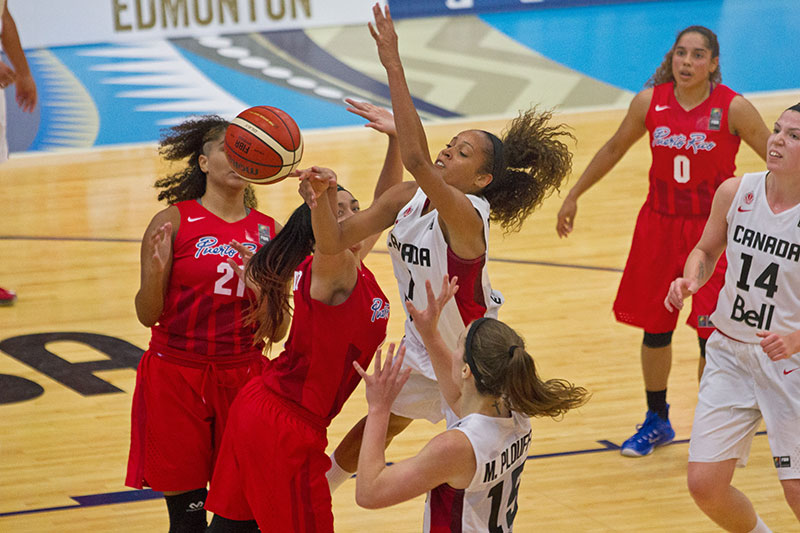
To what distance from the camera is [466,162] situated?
4496mm

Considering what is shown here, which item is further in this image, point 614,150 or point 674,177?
point 614,150

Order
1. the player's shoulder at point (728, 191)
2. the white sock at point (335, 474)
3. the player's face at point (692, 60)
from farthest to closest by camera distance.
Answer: the player's face at point (692, 60)
the white sock at point (335, 474)
the player's shoulder at point (728, 191)

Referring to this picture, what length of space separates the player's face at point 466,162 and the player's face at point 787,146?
3.55 ft

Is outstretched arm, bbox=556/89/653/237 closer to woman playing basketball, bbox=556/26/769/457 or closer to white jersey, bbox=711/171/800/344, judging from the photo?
woman playing basketball, bbox=556/26/769/457

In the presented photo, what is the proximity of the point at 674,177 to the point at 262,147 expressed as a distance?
2713 millimetres

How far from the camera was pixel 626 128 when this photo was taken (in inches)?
256

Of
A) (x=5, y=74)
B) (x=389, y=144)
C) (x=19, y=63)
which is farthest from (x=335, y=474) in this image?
(x=19, y=63)

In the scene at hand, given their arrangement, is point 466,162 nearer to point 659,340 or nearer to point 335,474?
point 335,474

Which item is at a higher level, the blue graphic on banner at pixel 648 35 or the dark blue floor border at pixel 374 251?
the blue graphic on banner at pixel 648 35

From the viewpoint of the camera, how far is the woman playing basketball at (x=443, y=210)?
13.3 ft

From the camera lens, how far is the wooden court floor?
5586mm

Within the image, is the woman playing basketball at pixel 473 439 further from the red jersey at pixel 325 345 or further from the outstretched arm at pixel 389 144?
the outstretched arm at pixel 389 144

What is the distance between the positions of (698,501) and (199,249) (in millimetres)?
2204

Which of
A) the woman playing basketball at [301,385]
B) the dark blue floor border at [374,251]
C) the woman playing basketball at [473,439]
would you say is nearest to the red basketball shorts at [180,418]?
the woman playing basketball at [301,385]
